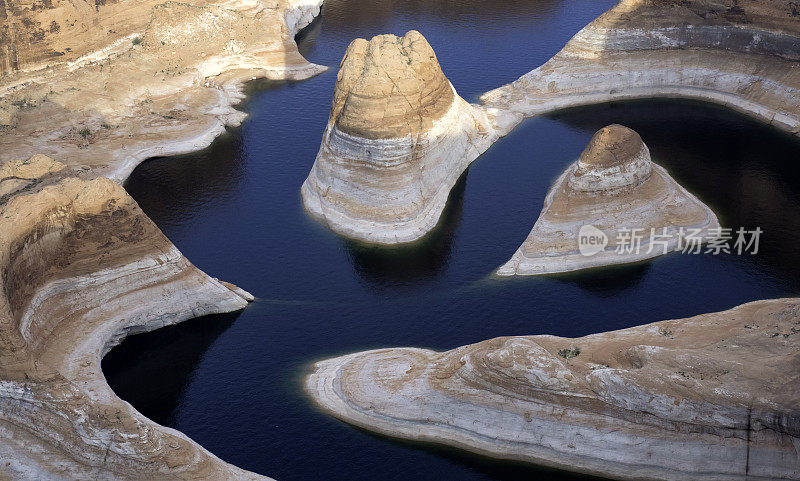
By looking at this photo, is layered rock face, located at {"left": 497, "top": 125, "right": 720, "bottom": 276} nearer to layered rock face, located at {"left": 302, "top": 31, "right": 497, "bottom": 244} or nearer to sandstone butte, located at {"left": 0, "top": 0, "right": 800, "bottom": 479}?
layered rock face, located at {"left": 302, "top": 31, "right": 497, "bottom": 244}

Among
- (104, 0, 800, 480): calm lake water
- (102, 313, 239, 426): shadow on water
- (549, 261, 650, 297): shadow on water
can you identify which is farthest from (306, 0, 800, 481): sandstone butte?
(102, 313, 239, 426): shadow on water

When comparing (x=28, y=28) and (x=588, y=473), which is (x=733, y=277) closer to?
(x=588, y=473)

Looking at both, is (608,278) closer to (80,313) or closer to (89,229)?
(89,229)

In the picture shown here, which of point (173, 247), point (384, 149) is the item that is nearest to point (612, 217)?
point (384, 149)

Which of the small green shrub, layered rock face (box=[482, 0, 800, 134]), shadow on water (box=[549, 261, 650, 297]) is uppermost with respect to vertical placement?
layered rock face (box=[482, 0, 800, 134])

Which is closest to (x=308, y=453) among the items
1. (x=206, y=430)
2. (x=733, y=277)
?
(x=206, y=430)

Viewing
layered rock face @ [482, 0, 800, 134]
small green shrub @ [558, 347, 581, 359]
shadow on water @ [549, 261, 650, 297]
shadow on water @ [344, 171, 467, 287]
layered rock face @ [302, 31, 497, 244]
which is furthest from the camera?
layered rock face @ [482, 0, 800, 134]

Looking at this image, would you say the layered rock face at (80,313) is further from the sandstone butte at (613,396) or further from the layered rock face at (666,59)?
the layered rock face at (666,59)
